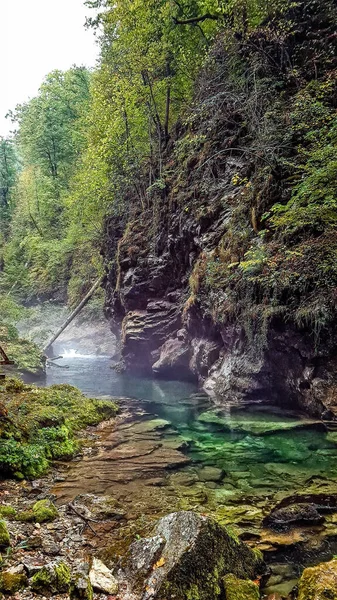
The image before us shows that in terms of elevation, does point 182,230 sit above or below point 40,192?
below

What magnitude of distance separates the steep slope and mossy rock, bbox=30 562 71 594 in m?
6.61

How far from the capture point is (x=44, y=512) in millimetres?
4262

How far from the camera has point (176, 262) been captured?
1692 cm

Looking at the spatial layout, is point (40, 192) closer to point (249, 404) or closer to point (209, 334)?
point (209, 334)

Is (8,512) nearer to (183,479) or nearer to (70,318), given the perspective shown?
(183,479)

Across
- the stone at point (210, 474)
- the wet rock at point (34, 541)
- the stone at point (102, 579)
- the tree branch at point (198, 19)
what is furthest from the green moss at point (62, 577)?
the tree branch at point (198, 19)

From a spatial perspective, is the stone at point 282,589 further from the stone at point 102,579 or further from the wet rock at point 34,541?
the wet rock at point 34,541

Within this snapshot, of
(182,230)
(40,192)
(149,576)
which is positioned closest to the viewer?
(149,576)

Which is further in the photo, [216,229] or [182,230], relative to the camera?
[182,230]

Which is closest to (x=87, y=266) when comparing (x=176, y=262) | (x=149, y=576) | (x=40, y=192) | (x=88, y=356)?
(x=88, y=356)

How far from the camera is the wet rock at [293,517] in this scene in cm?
439

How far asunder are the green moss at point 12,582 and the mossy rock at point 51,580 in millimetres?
73

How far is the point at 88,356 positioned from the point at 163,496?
2318 cm

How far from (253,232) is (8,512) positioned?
9.36m
